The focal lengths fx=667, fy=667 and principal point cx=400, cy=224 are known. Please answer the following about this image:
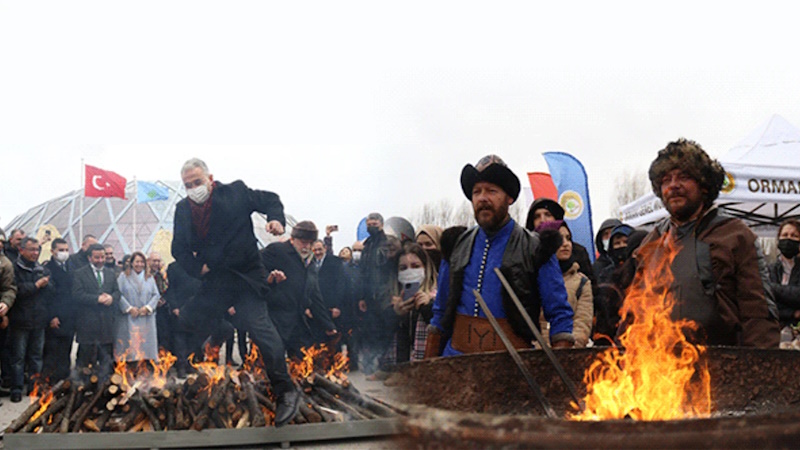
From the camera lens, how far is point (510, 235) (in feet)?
9.64

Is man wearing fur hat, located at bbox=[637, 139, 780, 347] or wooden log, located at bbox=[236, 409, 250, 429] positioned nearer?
man wearing fur hat, located at bbox=[637, 139, 780, 347]

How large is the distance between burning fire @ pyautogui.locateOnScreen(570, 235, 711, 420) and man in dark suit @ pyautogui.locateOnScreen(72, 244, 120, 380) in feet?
22.0

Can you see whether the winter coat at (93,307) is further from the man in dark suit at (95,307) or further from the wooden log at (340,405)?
the wooden log at (340,405)

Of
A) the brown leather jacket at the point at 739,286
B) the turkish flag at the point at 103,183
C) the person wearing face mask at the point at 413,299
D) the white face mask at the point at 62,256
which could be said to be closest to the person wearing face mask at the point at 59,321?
the white face mask at the point at 62,256

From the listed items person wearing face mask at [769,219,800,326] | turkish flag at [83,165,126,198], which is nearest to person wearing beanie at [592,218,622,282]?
person wearing face mask at [769,219,800,326]

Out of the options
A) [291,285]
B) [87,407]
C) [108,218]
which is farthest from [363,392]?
[108,218]

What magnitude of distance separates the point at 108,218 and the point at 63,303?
96.1ft

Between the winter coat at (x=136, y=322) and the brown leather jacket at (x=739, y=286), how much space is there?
6.85 meters

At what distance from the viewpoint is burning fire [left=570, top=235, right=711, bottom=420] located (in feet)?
6.56

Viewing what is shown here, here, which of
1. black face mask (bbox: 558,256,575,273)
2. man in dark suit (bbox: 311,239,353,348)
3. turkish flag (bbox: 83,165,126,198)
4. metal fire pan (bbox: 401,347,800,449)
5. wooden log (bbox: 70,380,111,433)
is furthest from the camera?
turkish flag (bbox: 83,165,126,198)

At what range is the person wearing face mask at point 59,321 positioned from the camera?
756 centimetres

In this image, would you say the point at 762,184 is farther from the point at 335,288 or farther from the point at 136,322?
the point at 136,322

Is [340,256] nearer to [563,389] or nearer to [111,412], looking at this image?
[111,412]

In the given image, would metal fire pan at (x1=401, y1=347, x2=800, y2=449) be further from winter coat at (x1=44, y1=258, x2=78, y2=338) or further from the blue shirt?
winter coat at (x1=44, y1=258, x2=78, y2=338)
